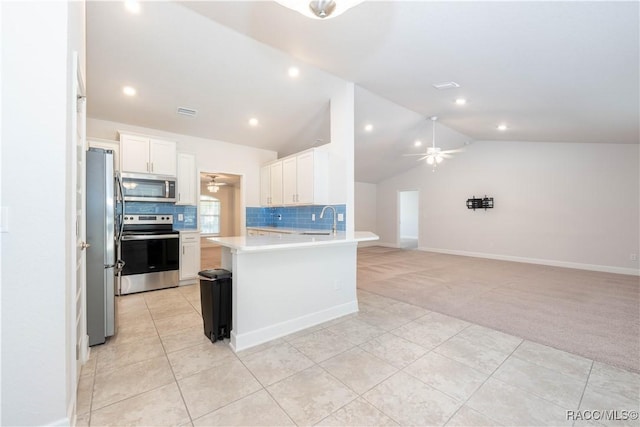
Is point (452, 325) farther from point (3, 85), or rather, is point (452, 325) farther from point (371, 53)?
point (3, 85)

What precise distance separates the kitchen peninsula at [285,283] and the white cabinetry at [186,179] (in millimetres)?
2413

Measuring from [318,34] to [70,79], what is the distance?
6.77ft

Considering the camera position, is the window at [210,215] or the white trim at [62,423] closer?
the white trim at [62,423]

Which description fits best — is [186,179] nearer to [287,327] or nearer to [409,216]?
[287,327]

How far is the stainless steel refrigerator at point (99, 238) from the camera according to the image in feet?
7.83

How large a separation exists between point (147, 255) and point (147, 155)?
5.09 ft

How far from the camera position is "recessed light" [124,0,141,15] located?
2.39 metres

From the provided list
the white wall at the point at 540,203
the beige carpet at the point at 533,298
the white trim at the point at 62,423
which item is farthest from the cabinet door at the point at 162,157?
the white wall at the point at 540,203

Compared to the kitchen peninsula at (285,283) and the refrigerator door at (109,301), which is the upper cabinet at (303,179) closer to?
the kitchen peninsula at (285,283)

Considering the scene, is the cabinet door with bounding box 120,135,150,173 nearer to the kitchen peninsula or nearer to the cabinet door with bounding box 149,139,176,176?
the cabinet door with bounding box 149,139,176,176

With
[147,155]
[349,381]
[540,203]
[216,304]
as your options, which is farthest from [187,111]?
[540,203]

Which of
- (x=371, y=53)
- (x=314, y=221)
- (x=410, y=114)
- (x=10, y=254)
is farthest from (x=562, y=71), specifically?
(x=10, y=254)

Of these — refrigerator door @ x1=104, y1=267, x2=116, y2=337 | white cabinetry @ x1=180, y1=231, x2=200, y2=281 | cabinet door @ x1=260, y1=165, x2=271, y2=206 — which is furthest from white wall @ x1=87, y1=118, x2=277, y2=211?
refrigerator door @ x1=104, y1=267, x2=116, y2=337

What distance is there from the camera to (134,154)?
413 centimetres
